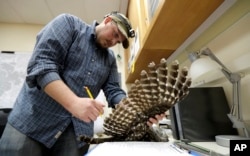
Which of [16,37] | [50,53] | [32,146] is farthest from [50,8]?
[32,146]

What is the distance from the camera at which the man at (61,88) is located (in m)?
0.70

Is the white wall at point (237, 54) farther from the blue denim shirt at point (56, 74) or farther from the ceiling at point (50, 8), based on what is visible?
the ceiling at point (50, 8)

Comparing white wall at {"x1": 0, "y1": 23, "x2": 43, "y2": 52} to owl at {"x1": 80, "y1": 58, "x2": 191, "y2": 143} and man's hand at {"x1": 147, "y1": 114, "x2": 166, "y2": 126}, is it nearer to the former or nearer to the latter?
owl at {"x1": 80, "y1": 58, "x2": 191, "y2": 143}

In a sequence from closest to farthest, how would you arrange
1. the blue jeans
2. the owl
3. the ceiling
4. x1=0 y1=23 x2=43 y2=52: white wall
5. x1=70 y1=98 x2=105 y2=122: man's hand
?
the owl, x1=70 y1=98 x2=105 y2=122: man's hand, the blue jeans, the ceiling, x1=0 y1=23 x2=43 y2=52: white wall

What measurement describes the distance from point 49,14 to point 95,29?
1669 millimetres

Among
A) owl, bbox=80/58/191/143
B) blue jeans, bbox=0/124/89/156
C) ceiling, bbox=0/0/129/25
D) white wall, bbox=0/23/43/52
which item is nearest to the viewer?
owl, bbox=80/58/191/143

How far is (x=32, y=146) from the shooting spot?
0.82 m

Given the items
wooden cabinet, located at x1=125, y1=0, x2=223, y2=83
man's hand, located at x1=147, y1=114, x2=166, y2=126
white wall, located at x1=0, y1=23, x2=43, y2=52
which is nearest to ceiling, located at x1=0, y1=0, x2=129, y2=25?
white wall, located at x1=0, y1=23, x2=43, y2=52

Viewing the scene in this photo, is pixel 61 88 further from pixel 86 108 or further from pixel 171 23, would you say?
pixel 171 23

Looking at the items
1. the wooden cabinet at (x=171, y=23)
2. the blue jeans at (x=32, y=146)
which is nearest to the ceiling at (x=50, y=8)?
the wooden cabinet at (x=171, y=23)

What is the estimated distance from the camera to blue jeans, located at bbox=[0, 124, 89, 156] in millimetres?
804

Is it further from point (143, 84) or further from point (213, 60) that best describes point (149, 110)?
point (213, 60)

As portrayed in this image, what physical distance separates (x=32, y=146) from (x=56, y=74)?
35cm

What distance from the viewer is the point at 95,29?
1.05 meters
